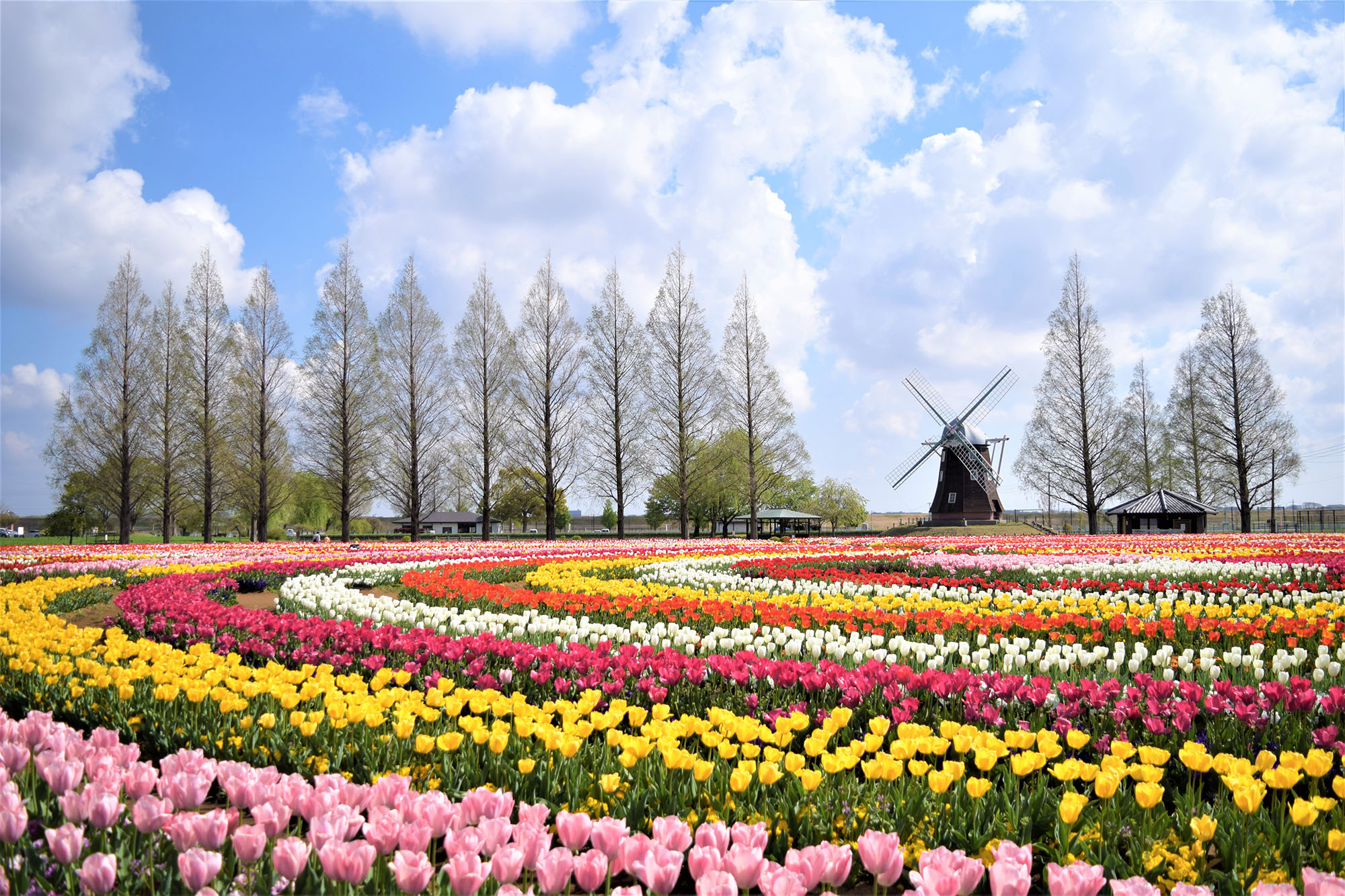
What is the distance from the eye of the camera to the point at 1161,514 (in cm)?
3122

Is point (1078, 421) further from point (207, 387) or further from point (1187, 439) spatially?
point (207, 387)

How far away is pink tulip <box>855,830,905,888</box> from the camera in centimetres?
169

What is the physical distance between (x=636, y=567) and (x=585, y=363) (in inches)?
748

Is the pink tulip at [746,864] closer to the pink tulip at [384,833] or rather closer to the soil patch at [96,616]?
the pink tulip at [384,833]

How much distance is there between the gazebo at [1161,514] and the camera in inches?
1219

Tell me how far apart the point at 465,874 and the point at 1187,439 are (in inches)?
1945

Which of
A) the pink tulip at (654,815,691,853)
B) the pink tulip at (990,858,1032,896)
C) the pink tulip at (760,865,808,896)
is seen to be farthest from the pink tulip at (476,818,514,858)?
the pink tulip at (990,858,1032,896)

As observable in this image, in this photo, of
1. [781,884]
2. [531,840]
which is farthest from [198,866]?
[781,884]

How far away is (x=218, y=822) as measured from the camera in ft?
5.81

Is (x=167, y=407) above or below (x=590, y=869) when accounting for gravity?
above

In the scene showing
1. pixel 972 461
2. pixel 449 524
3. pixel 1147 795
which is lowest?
pixel 449 524

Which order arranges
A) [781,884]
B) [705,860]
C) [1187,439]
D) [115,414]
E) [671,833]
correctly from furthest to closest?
[1187,439], [115,414], [671,833], [705,860], [781,884]

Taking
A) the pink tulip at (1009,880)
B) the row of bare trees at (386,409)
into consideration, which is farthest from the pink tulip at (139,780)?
the row of bare trees at (386,409)

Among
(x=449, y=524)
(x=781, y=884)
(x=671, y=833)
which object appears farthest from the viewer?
(x=449, y=524)
